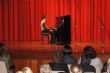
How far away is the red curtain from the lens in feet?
56.3

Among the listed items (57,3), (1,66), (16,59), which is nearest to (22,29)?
(57,3)

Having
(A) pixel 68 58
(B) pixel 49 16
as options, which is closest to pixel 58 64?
(A) pixel 68 58

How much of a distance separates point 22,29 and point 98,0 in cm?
393

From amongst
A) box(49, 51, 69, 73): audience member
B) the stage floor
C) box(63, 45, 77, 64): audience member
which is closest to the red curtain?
the stage floor

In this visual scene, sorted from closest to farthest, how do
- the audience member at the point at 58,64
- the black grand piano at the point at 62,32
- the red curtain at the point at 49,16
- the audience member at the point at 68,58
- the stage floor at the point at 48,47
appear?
the audience member at the point at 58,64 → the audience member at the point at 68,58 → the stage floor at the point at 48,47 → the black grand piano at the point at 62,32 → the red curtain at the point at 49,16

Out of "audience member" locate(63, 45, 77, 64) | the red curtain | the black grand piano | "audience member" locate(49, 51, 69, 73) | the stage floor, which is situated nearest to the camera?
"audience member" locate(49, 51, 69, 73)

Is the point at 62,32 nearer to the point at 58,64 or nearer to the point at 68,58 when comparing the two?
the point at 68,58

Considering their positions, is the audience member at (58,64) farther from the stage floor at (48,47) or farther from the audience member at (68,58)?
the stage floor at (48,47)

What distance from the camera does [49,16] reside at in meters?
17.4

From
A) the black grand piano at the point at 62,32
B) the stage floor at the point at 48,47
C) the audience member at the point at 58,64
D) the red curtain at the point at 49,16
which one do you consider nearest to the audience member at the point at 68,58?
the audience member at the point at 58,64

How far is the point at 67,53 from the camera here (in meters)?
6.80

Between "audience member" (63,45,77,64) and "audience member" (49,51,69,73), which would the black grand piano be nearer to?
"audience member" (63,45,77,64)

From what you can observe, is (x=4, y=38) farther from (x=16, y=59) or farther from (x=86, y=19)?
(x=16, y=59)

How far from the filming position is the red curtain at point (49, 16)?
1717 cm
